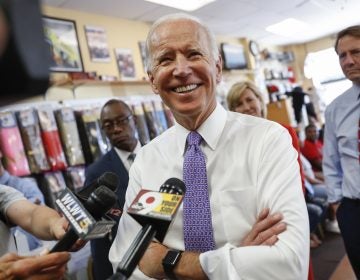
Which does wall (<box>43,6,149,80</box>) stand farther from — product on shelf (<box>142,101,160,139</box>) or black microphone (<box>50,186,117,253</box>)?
black microphone (<box>50,186,117,253</box>)

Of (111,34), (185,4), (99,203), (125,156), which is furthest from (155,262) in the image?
(185,4)

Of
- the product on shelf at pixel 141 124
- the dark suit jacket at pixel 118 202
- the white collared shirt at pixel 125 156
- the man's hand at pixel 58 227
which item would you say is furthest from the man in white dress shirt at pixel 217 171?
the product on shelf at pixel 141 124

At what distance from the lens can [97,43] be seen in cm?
416

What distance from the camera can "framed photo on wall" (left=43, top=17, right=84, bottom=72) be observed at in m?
3.63

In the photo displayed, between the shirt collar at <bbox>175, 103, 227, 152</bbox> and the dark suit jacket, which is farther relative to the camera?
the dark suit jacket

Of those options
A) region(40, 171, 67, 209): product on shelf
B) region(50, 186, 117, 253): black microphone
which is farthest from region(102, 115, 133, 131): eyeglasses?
region(50, 186, 117, 253): black microphone

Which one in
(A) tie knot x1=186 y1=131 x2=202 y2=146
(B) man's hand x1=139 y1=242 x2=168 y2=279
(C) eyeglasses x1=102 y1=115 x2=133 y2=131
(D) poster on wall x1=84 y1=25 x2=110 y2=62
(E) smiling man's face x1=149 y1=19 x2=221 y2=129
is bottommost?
(B) man's hand x1=139 y1=242 x2=168 y2=279

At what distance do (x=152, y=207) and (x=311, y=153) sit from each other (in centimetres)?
480

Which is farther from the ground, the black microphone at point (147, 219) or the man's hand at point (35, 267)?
the black microphone at point (147, 219)

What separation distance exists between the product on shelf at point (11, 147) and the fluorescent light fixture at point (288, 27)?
16.9 feet

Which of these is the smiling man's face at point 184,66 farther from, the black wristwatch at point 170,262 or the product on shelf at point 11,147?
the product on shelf at point 11,147

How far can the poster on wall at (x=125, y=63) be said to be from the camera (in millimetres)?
4363

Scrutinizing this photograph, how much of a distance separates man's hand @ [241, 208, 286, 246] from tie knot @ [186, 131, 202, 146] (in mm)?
345

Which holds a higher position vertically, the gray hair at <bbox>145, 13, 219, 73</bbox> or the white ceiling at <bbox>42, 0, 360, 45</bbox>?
the white ceiling at <bbox>42, 0, 360, 45</bbox>
